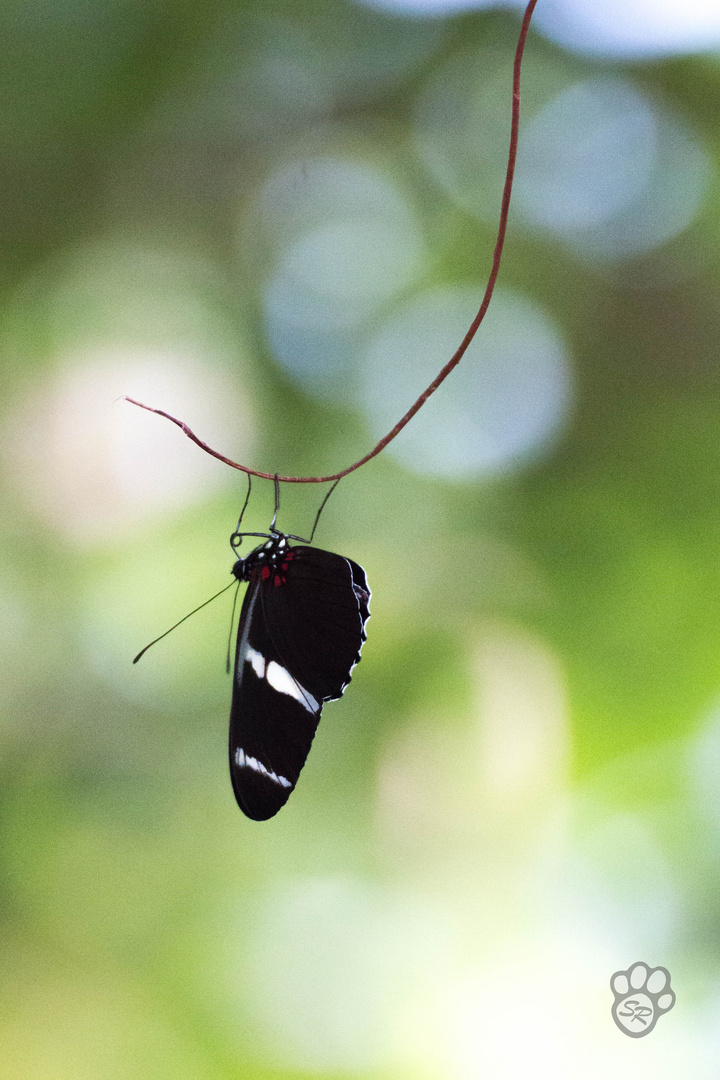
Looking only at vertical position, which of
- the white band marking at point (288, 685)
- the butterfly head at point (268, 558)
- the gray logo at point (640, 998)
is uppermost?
the butterfly head at point (268, 558)

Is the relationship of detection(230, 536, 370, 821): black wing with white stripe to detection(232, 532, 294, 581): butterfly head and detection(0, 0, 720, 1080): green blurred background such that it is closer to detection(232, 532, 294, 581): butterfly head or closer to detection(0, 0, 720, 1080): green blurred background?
detection(232, 532, 294, 581): butterfly head

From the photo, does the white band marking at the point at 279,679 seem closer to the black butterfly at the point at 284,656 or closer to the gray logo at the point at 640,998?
the black butterfly at the point at 284,656

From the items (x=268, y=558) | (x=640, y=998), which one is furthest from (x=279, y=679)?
(x=640, y=998)

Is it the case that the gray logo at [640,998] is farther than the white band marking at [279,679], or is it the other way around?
the gray logo at [640,998]

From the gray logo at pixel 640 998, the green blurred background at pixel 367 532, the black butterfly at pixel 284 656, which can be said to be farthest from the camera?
the green blurred background at pixel 367 532

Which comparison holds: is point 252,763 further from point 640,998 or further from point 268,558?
point 640,998

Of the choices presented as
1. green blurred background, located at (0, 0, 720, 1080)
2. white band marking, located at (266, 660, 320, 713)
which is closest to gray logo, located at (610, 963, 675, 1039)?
green blurred background, located at (0, 0, 720, 1080)

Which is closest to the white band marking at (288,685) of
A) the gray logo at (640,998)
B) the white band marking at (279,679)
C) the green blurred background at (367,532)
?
the white band marking at (279,679)
